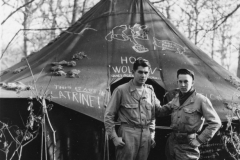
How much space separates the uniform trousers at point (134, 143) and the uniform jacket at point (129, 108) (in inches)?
3.6

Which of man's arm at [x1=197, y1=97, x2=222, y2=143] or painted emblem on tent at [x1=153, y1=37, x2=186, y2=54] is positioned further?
painted emblem on tent at [x1=153, y1=37, x2=186, y2=54]

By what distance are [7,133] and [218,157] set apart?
11.7 ft

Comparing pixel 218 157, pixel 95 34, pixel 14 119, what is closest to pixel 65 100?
pixel 14 119

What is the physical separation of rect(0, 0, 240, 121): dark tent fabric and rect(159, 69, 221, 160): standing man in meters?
1.47

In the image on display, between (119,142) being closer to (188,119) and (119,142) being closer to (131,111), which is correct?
(131,111)

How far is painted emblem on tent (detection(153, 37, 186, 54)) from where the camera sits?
21.4 feet

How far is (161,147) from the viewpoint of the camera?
6.57 meters

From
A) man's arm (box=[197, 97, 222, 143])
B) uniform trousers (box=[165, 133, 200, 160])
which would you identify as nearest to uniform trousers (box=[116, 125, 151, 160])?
uniform trousers (box=[165, 133, 200, 160])

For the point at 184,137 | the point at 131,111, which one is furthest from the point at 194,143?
the point at 131,111

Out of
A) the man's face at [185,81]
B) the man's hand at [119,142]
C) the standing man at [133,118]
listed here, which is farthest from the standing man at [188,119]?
the man's hand at [119,142]

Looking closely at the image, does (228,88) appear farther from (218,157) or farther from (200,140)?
(200,140)

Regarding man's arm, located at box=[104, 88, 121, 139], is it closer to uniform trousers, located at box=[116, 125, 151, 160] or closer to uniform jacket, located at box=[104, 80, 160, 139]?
uniform jacket, located at box=[104, 80, 160, 139]

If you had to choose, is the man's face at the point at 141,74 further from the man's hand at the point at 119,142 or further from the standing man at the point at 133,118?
the man's hand at the point at 119,142

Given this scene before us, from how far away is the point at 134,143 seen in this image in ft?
13.2
